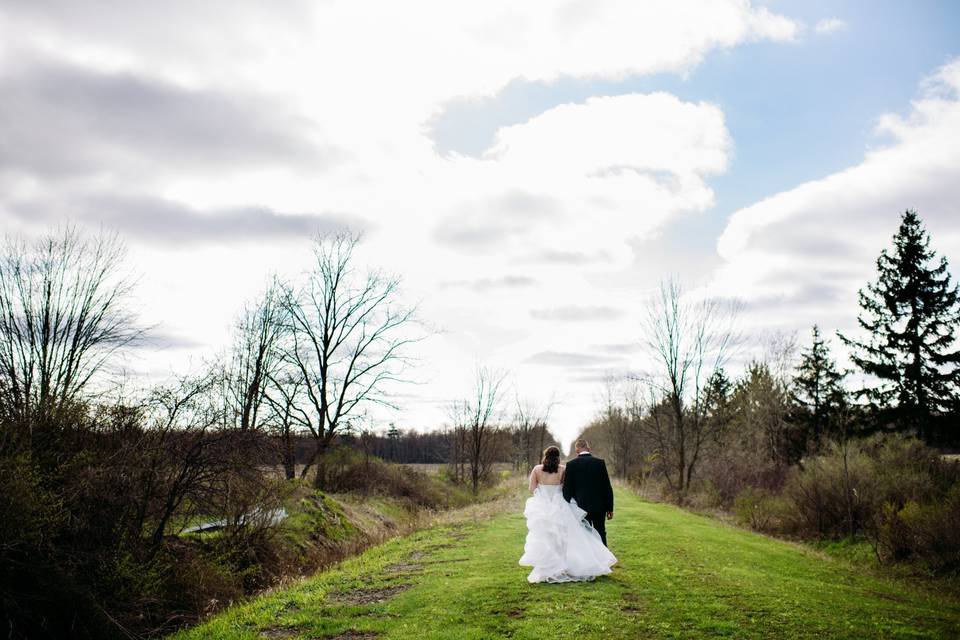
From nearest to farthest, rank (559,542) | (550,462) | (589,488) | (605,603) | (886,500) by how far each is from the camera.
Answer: (605,603) → (559,542) → (589,488) → (550,462) → (886,500)

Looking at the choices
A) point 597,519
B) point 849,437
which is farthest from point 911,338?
point 597,519

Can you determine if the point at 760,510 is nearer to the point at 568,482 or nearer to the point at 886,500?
the point at 886,500

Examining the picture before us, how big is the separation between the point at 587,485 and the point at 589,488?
0.06 metres

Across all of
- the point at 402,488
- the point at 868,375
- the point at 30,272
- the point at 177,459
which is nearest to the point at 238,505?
the point at 177,459

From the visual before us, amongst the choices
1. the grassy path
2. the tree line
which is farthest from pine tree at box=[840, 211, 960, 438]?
the grassy path

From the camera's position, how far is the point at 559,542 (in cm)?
1061

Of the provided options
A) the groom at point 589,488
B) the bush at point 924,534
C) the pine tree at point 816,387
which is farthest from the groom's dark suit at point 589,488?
the pine tree at point 816,387

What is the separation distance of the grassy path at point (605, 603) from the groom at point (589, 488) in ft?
3.80

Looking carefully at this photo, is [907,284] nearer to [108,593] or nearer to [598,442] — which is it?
[108,593]

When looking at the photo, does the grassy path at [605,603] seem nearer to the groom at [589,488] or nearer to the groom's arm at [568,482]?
the groom at [589,488]

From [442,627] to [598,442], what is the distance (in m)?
116

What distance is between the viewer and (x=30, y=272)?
26.0 meters

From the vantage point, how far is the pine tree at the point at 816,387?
147 ft

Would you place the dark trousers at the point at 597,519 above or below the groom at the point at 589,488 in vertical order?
below
